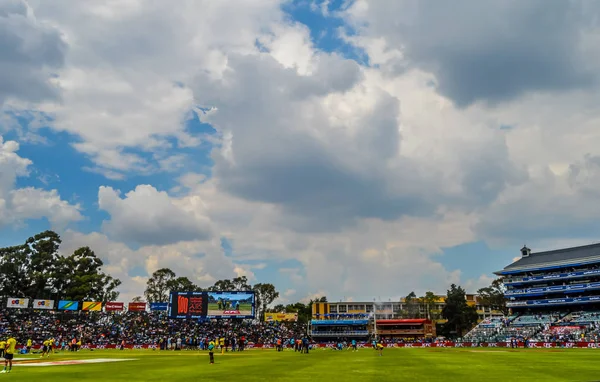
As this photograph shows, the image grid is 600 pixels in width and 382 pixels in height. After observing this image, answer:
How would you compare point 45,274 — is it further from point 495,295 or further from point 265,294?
point 495,295

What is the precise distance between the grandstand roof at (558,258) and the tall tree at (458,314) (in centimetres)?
1309

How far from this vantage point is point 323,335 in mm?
130125

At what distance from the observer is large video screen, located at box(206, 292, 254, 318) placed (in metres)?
103

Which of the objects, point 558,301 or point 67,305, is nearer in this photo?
point 67,305

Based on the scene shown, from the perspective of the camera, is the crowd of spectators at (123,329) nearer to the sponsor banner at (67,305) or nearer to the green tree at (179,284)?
the sponsor banner at (67,305)

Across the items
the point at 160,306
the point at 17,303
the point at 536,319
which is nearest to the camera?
the point at 17,303

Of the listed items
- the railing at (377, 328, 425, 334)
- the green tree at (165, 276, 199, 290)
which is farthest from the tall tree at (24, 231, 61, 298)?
the railing at (377, 328, 425, 334)

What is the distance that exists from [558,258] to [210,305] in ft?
288

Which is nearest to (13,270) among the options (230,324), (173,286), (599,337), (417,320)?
(173,286)

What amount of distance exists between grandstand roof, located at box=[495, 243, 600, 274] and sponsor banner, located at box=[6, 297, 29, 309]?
386ft

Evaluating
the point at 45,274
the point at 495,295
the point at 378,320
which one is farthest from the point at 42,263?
the point at 495,295

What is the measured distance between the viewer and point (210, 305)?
103 metres

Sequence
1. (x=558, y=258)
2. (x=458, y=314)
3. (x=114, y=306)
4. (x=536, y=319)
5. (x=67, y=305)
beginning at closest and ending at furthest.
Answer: (x=536, y=319) < (x=67, y=305) < (x=114, y=306) < (x=558, y=258) < (x=458, y=314)

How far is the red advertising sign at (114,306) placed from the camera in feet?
351
